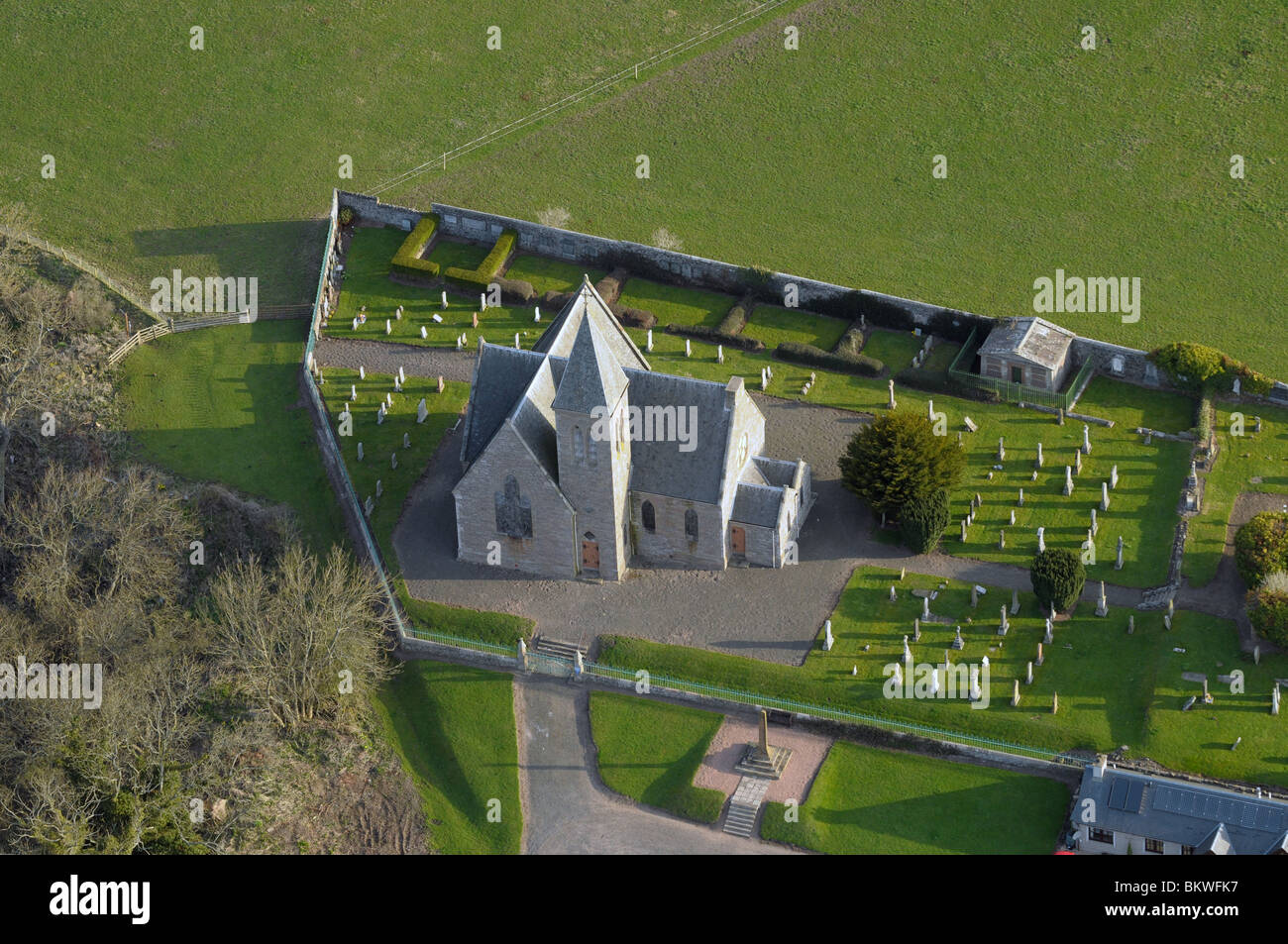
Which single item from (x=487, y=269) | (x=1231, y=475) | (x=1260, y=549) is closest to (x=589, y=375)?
(x=487, y=269)

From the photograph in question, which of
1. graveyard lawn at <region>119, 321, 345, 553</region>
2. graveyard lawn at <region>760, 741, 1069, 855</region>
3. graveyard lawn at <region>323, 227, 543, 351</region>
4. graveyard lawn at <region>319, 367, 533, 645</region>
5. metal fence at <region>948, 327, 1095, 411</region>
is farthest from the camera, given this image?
graveyard lawn at <region>323, 227, 543, 351</region>

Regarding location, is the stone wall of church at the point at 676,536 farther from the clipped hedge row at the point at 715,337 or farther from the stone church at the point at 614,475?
the clipped hedge row at the point at 715,337

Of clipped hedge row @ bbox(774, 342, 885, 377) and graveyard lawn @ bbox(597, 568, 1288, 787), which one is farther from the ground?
clipped hedge row @ bbox(774, 342, 885, 377)

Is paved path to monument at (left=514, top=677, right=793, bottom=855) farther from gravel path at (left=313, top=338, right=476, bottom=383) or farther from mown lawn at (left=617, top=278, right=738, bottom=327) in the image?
mown lawn at (left=617, top=278, right=738, bottom=327)

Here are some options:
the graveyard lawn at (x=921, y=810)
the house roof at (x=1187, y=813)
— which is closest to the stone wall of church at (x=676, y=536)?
the graveyard lawn at (x=921, y=810)

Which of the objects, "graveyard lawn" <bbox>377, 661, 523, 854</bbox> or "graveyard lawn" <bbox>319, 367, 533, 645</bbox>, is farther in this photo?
"graveyard lawn" <bbox>319, 367, 533, 645</bbox>

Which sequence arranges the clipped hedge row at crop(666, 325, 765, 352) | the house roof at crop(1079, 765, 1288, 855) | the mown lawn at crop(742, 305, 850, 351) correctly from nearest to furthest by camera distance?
the house roof at crop(1079, 765, 1288, 855) → the clipped hedge row at crop(666, 325, 765, 352) → the mown lawn at crop(742, 305, 850, 351)

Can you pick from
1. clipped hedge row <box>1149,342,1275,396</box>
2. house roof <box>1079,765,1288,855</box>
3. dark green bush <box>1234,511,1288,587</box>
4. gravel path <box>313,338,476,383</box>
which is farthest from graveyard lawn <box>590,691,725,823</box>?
clipped hedge row <box>1149,342,1275,396</box>

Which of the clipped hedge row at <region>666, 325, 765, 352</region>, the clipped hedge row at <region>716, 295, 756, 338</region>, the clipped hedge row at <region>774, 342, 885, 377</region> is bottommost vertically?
the clipped hedge row at <region>774, 342, 885, 377</region>
